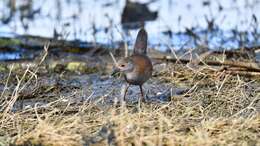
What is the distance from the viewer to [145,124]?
4.76 m

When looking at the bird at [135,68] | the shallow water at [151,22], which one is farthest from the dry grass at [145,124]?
the shallow water at [151,22]

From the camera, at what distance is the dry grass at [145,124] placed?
4469 mm

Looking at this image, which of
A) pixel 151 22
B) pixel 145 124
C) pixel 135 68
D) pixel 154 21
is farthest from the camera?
pixel 154 21

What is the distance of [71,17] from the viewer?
502 inches

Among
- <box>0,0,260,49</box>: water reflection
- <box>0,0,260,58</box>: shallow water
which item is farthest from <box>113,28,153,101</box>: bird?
<box>0,0,260,49</box>: water reflection

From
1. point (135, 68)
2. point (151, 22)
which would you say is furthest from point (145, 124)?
point (151, 22)

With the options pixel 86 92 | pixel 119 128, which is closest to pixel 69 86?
pixel 86 92

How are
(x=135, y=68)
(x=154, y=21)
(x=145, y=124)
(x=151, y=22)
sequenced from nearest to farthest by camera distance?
(x=145, y=124)
(x=135, y=68)
(x=151, y=22)
(x=154, y=21)

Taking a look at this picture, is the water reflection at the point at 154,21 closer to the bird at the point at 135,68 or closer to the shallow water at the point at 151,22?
the shallow water at the point at 151,22

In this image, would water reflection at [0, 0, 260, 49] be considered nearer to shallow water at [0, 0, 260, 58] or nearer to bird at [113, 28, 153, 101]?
shallow water at [0, 0, 260, 58]

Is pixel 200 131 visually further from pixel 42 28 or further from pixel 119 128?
pixel 42 28

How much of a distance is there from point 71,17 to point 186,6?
2420mm

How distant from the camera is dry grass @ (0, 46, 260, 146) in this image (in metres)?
4.47

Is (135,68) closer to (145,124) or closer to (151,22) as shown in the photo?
(145,124)
